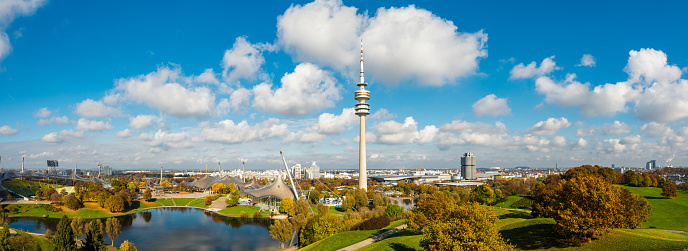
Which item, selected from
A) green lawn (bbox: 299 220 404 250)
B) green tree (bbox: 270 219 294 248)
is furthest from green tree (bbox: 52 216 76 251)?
green lawn (bbox: 299 220 404 250)

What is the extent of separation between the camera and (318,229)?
4581 cm

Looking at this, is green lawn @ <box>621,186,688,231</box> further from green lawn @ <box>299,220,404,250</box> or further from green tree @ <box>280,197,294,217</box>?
green tree @ <box>280,197,294,217</box>

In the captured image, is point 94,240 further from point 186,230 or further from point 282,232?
point 186,230

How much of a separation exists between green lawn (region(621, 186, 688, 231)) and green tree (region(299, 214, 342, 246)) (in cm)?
3945

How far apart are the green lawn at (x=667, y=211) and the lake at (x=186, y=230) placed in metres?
49.7

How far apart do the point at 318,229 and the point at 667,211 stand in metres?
53.9

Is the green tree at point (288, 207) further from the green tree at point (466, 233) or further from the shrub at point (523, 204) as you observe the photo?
the green tree at point (466, 233)

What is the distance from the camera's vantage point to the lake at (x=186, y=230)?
51594mm

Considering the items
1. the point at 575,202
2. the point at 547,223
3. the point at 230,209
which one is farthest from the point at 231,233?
the point at 575,202

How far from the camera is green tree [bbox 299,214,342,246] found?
1806 inches

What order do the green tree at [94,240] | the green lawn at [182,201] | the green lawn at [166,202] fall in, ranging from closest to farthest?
the green tree at [94,240], the green lawn at [166,202], the green lawn at [182,201]

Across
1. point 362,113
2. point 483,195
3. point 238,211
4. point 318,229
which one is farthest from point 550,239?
point 362,113

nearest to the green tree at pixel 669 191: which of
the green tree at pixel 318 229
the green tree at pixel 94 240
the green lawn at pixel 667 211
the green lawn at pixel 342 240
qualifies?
the green lawn at pixel 667 211

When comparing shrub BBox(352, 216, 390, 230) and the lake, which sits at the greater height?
shrub BBox(352, 216, 390, 230)
